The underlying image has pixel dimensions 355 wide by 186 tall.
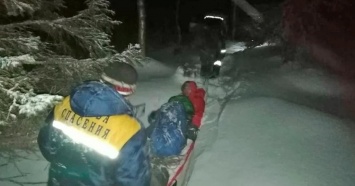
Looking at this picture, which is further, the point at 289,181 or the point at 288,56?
the point at 288,56

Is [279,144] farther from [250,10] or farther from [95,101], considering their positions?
[250,10]

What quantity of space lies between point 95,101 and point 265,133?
429 centimetres

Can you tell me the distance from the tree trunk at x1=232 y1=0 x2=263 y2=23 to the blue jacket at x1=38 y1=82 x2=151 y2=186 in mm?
11149

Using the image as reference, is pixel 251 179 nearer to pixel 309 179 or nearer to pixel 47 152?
pixel 309 179

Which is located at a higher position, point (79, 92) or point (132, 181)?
point (79, 92)

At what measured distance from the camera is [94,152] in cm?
317

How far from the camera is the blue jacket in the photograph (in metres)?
3.07

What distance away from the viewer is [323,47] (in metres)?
11.2

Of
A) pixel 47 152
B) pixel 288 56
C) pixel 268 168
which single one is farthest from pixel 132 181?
pixel 288 56

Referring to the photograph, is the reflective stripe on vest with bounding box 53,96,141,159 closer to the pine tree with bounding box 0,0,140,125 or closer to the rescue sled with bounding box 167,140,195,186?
the pine tree with bounding box 0,0,140,125

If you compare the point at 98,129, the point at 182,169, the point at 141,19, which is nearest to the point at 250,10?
the point at 141,19

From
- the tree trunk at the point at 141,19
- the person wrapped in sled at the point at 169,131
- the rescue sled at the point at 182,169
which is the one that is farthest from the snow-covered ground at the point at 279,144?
the tree trunk at the point at 141,19

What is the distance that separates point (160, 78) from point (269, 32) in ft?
13.4

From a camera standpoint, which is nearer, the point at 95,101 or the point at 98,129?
the point at 95,101
